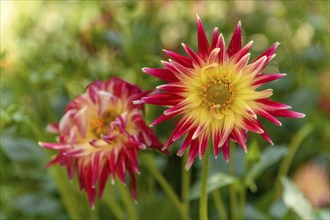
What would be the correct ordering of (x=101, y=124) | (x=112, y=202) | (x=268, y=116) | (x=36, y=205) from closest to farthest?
1. (x=268, y=116)
2. (x=101, y=124)
3. (x=112, y=202)
4. (x=36, y=205)

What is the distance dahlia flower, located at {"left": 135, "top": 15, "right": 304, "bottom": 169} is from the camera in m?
0.47

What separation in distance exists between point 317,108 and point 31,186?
1.54 ft

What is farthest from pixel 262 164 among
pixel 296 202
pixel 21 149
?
pixel 21 149

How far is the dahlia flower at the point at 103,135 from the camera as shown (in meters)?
0.54

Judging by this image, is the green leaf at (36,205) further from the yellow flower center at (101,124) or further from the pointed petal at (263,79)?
the pointed petal at (263,79)

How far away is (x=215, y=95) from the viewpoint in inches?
19.0

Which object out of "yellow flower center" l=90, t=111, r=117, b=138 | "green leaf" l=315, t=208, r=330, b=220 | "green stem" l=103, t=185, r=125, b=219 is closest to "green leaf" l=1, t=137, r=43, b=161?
"green stem" l=103, t=185, r=125, b=219

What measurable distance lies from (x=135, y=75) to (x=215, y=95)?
0.32 metres

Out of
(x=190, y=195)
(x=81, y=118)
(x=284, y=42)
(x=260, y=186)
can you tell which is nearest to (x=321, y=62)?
(x=284, y=42)

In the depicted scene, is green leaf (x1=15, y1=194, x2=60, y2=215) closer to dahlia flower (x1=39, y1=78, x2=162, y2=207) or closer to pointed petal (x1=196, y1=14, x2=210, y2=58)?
dahlia flower (x1=39, y1=78, x2=162, y2=207)

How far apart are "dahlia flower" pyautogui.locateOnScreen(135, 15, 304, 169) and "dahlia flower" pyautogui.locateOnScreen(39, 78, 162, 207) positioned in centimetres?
6

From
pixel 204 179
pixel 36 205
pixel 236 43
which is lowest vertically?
pixel 36 205

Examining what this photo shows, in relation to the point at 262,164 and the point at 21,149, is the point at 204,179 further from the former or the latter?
the point at 21,149

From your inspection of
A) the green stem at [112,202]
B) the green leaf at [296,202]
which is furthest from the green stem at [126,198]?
the green leaf at [296,202]
